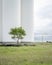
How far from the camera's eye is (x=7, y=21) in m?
17.6

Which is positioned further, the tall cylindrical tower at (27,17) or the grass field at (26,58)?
the tall cylindrical tower at (27,17)

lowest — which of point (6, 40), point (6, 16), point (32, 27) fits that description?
point (6, 40)

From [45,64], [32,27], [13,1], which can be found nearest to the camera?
[45,64]

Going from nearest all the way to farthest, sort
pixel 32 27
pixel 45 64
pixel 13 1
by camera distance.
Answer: pixel 45 64 → pixel 13 1 → pixel 32 27

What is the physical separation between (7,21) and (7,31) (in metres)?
0.99

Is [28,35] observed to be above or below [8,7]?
below

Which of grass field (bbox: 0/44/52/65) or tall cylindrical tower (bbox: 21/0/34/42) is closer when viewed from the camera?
grass field (bbox: 0/44/52/65)

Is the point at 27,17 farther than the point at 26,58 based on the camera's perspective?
Yes

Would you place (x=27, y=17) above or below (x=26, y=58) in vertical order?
above

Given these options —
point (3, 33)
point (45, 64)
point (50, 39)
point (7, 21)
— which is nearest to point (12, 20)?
point (7, 21)

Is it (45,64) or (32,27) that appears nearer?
(45,64)

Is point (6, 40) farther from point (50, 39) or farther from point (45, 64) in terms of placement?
point (45, 64)

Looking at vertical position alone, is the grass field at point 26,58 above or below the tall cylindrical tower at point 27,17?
below

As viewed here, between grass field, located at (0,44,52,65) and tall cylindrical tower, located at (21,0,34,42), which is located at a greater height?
tall cylindrical tower, located at (21,0,34,42)
